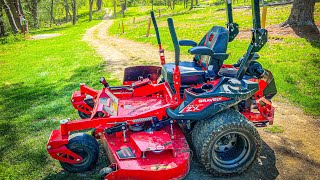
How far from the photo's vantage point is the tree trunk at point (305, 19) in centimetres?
1306

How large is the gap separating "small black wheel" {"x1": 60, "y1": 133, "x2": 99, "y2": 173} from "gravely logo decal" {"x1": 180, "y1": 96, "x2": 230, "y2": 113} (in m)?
1.47

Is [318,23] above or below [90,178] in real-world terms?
above

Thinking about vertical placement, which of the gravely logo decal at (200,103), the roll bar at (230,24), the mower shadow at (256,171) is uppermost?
the roll bar at (230,24)

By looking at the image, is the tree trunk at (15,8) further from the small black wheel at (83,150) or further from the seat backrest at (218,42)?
the small black wheel at (83,150)

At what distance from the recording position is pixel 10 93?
364 inches

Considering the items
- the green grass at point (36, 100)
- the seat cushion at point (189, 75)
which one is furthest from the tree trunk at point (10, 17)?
the seat cushion at point (189, 75)

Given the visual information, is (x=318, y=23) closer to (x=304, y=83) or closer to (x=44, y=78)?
Result: (x=304, y=83)

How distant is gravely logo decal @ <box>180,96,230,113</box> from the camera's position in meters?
4.35

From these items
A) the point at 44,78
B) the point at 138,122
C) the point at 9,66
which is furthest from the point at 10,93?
the point at 138,122

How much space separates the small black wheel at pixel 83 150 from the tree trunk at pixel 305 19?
37.9 feet

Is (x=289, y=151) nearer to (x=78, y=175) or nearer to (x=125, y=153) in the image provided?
(x=125, y=153)

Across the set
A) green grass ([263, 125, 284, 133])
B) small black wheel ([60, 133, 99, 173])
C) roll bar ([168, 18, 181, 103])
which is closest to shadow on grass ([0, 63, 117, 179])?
small black wheel ([60, 133, 99, 173])

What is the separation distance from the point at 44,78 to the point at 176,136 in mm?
7722

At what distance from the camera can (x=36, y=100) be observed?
8430 millimetres
